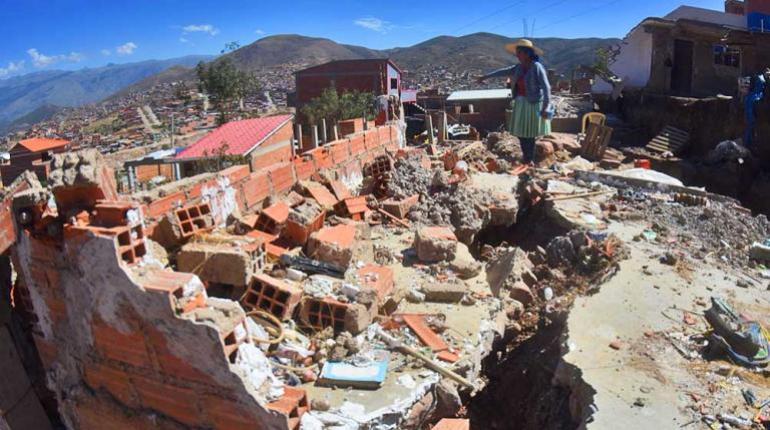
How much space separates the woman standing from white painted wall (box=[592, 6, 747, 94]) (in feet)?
38.8

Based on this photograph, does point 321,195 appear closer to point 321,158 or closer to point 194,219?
point 321,158

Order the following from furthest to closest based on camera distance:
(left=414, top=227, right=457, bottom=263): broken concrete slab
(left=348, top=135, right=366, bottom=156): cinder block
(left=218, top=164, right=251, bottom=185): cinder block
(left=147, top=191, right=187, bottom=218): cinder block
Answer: (left=348, top=135, right=366, bottom=156): cinder block, (left=414, top=227, right=457, bottom=263): broken concrete slab, (left=218, top=164, right=251, bottom=185): cinder block, (left=147, top=191, right=187, bottom=218): cinder block

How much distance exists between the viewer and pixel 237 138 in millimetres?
11352

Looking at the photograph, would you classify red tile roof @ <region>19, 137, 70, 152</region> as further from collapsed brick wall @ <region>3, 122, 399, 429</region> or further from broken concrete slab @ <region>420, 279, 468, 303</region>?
broken concrete slab @ <region>420, 279, 468, 303</region>

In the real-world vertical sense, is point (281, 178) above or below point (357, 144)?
below

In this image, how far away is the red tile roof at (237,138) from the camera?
10234mm

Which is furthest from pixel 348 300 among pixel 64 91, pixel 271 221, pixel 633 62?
pixel 64 91

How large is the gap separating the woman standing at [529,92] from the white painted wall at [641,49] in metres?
11.8

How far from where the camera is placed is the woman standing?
10.5m

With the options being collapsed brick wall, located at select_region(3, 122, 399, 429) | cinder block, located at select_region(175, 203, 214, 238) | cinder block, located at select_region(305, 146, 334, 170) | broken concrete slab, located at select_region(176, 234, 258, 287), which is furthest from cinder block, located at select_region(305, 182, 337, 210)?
collapsed brick wall, located at select_region(3, 122, 399, 429)

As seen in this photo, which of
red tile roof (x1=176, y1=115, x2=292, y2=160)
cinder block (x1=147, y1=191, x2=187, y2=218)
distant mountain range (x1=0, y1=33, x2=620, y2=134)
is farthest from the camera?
A: distant mountain range (x1=0, y1=33, x2=620, y2=134)

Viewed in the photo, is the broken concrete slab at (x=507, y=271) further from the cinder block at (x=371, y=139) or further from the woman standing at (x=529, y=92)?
the woman standing at (x=529, y=92)

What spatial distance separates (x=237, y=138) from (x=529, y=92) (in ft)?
19.3

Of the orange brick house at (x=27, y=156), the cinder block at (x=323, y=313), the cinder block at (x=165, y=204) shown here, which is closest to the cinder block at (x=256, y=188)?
the cinder block at (x=165, y=204)
